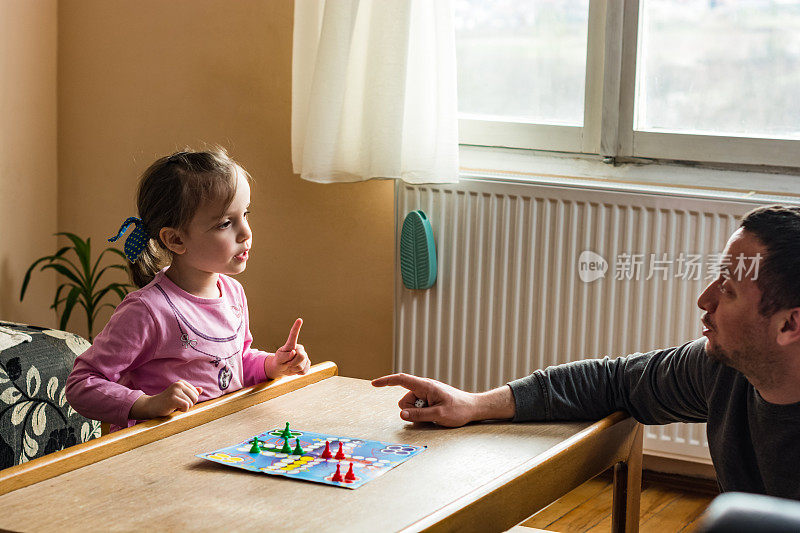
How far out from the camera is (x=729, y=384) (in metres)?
1.61

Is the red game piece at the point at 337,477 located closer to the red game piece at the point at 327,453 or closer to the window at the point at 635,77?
the red game piece at the point at 327,453

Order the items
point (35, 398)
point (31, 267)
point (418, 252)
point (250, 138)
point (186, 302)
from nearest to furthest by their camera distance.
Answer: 1. point (186, 302)
2. point (35, 398)
3. point (418, 252)
4. point (250, 138)
5. point (31, 267)

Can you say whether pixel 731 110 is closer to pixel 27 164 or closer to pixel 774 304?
pixel 774 304

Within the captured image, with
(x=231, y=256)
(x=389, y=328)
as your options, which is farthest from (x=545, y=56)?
(x=231, y=256)

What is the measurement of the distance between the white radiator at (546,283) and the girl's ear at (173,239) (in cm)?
130

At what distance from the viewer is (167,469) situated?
4.52ft

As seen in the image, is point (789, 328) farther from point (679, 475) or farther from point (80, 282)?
point (80, 282)

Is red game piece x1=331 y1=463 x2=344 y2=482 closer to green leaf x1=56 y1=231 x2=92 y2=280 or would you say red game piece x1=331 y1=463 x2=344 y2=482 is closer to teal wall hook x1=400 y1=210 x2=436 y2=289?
teal wall hook x1=400 y1=210 x2=436 y2=289

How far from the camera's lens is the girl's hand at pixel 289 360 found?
1.82 m

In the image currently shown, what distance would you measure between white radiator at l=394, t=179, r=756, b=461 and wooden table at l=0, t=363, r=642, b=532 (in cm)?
108

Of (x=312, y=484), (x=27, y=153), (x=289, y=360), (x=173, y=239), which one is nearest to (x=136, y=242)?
(x=173, y=239)

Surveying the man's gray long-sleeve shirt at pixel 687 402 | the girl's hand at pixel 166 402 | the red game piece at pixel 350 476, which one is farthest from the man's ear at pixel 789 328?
the girl's hand at pixel 166 402

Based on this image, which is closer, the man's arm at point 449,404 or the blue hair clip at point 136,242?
the man's arm at point 449,404

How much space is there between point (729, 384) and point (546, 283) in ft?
4.21
